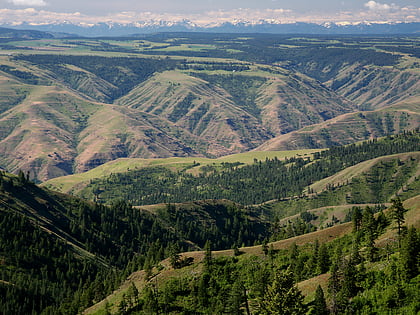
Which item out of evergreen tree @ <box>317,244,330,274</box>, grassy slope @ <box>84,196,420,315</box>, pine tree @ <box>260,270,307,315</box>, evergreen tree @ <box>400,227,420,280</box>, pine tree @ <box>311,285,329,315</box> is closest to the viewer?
evergreen tree @ <box>400,227,420,280</box>

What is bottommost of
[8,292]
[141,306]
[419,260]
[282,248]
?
[8,292]

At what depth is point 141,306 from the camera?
139 meters

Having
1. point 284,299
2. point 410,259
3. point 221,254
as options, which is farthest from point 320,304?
point 221,254

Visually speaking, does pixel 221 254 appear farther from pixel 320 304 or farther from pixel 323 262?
pixel 320 304

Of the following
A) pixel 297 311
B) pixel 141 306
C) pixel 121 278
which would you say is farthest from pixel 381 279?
pixel 121 278

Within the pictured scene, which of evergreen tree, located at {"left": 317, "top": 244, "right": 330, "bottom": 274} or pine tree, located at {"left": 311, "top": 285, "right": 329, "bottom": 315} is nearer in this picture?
pine tree, located at {"left": 311, "top": 285, "right": 329, "bottom": 315}

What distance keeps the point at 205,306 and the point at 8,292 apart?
11516 centimetres

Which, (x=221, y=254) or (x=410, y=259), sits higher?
(x=410, y=259)

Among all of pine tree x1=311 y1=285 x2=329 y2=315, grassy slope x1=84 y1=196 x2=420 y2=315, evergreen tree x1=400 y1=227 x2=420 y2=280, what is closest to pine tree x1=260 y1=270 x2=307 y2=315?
pine tree x1=311 y1=285 x2=329 y2=315

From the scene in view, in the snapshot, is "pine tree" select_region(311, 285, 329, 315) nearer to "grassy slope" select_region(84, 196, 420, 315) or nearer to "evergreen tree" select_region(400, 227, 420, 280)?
"evergreen tree" select_region(400, 227, 420, 280)

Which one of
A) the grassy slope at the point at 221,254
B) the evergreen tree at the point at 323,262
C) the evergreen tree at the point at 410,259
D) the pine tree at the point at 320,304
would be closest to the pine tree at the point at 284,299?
the pine tree at the point at 320,304

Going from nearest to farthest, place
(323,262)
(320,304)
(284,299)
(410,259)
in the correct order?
(320,304)
(410,259)
(284,299)
(323,262)

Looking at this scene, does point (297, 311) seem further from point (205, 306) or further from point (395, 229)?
point (395, 229)

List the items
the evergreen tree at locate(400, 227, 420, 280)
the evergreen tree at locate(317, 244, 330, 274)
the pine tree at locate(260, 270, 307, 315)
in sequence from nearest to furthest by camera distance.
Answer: the evergreen tree at locate(400, 227, 420, 280), the pine tree at locate(260, 270, 307, 315), the evergreen tree at locate(317, 244, 330, 274)
